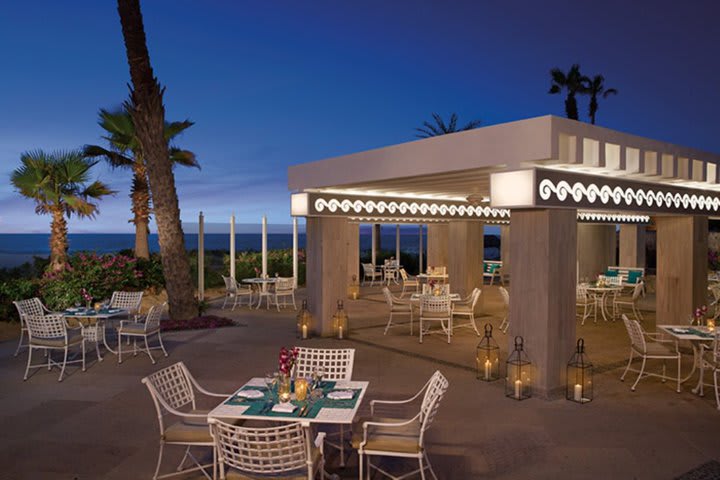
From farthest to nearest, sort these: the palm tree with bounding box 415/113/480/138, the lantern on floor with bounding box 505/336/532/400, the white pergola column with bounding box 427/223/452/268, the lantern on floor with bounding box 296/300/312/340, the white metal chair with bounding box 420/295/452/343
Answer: the palm tree with bounding box 415/113/480/138
the white pergola column with bounding box 427/223/452/268
the lantern on floor with bounding box 296/300/312/340
the white metal chair with bounding box 420/295/452/343
the lantern on floor with bounding box 505/336/532/400

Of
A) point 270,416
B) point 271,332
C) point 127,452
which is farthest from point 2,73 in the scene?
point 270,416

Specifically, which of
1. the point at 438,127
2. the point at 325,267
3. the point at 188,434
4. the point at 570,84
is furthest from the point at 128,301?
the point at 570,84

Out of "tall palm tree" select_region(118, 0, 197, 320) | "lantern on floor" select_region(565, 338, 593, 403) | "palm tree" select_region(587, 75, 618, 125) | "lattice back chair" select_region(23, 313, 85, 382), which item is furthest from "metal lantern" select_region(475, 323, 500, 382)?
"palm tree" select_region(587, 75, 618, 125)

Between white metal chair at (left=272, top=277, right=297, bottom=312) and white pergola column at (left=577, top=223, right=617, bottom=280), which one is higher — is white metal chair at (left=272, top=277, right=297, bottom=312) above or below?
below

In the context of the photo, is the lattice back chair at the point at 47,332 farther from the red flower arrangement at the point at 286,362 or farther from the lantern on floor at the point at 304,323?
the red flower arrangement at the point at 286,362

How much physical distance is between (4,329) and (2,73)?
30.5ft

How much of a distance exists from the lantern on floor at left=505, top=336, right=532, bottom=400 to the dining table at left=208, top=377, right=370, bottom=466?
7.64 feet

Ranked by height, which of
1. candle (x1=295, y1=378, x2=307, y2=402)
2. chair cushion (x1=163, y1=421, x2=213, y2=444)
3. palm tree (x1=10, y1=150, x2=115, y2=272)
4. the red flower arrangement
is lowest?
chair cushion (x1=163, y1=421, x2=213, y2=444)

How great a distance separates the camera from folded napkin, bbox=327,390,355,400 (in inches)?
139

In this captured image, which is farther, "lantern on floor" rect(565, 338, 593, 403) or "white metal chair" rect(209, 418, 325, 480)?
"lantern on floor" rect(565, 338, 593, 403)

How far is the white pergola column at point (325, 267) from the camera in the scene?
28.8 ft

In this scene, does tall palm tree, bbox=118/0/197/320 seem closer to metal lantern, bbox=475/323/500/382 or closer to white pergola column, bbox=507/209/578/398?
metal lantern, bbox=475/323/500/382

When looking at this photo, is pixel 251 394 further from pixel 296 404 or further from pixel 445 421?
pixel 445 421

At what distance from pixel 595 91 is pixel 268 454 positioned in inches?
1083
